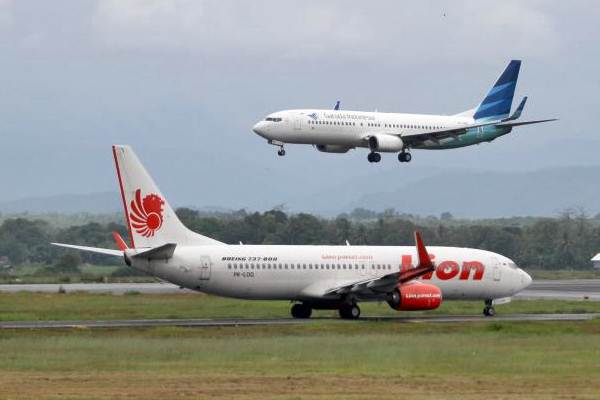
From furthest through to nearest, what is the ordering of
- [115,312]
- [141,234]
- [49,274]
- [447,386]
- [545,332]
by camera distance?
1. [49,274]
2. [115,312]
3. [141,234]
4. [545,332]
5. [447,386]

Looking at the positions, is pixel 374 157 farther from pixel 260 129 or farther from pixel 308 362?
pixel 308 362

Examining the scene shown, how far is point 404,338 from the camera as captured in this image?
152 feet

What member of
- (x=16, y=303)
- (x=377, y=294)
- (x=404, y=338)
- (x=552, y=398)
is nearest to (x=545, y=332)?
(x=404, y=338)

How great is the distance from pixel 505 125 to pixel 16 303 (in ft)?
103

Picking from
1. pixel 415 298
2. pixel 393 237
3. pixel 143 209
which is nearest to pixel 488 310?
pixel 415 298

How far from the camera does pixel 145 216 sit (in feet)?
183

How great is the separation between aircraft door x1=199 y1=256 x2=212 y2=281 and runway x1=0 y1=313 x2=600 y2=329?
164 centimetres

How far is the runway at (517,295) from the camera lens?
81.3 metres

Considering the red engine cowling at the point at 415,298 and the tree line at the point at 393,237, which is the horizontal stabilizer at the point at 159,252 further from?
the tree line at the point at 393,237

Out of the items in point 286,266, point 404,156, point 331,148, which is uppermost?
point 331,148

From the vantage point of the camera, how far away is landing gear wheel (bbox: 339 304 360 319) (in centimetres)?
5784

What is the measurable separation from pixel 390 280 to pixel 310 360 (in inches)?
722

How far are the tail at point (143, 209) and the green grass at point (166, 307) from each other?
164 inches

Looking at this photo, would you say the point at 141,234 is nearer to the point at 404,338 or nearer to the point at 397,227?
the point at 404,338
